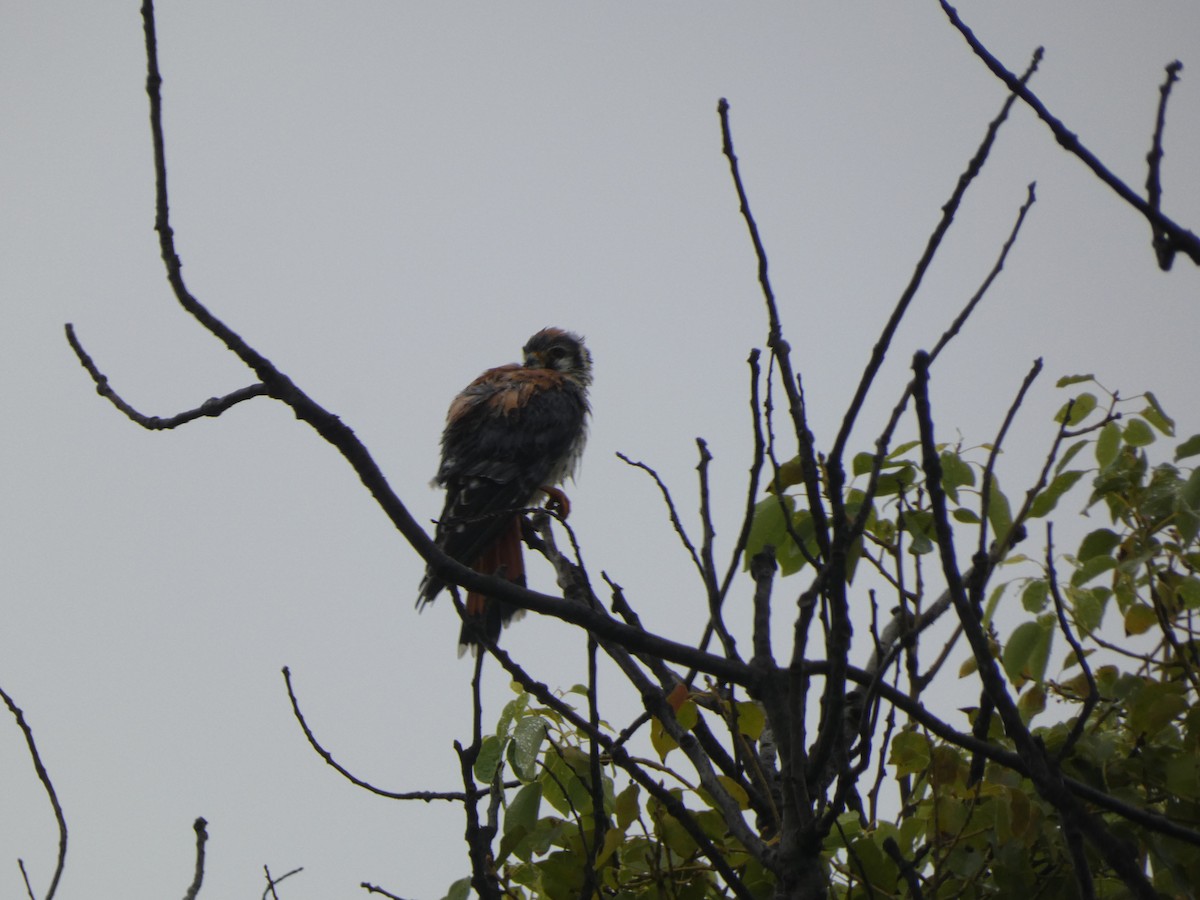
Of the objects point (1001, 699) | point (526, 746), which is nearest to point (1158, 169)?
point (1001, 699)

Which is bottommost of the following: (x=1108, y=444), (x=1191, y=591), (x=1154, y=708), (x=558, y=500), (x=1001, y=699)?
(x=1001, y=699)

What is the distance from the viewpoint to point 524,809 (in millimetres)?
2010

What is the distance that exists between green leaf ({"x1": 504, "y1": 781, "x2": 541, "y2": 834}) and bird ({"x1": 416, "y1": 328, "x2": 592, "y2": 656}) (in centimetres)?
250

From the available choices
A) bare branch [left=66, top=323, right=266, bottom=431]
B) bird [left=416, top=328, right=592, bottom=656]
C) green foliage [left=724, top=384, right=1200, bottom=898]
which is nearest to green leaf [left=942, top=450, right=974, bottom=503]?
green foliage [left=724, top=384, right=1200, bottom=898]

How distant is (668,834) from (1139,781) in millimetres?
818

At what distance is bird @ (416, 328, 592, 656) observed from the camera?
469 centimetres

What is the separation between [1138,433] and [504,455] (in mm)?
3561

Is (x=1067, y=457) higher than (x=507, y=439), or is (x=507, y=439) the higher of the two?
(x=507, y=439)

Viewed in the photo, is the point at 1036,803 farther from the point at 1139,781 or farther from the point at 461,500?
the point at 461,500

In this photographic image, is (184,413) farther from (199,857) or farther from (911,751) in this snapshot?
(911,751)

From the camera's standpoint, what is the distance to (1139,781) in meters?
1.94

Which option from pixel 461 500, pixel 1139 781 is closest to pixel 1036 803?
pixel 1139 781

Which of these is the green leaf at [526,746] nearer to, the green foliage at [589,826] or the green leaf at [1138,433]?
the green foliage at [589,826]

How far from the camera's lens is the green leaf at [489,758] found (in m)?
2.02
